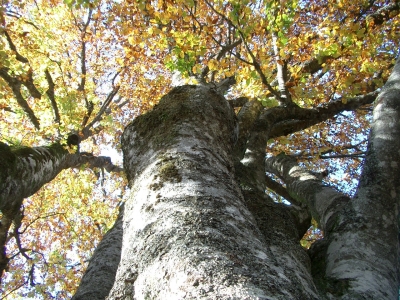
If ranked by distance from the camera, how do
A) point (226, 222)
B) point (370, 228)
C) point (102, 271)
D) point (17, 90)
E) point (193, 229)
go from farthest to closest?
1. point (17, 90)
2. point (102, 271)
3. point (370, 228)
4. point (226, 222)
5. point (193, 229)

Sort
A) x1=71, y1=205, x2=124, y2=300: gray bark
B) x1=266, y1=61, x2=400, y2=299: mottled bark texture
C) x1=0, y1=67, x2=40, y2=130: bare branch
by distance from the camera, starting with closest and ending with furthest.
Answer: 1. x1=266, y1=61, x2=400, y2=299: mottled bark texture
2. x1=71, y1=205, x2=124, y2=300: gray bark
3. x1=0, y1=67, x2=40, y2=130: bare branch

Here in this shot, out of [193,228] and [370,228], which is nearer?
[193,228]

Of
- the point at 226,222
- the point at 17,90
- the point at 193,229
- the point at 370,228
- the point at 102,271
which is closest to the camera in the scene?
the point at 193,229

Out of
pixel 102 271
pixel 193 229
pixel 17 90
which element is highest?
pixel 17 90

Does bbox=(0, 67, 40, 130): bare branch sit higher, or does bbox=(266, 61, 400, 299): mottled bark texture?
bbox=(0, 67, 40, 130): bare branch

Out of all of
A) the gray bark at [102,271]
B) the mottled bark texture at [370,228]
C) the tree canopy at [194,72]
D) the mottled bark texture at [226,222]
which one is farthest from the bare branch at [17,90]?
the mottled bark texture at [370,228]

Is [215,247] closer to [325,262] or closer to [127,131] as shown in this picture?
[325,262]

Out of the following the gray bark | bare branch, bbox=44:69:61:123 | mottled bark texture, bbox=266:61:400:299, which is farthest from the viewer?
bare branch, bbox=44:69:61:123

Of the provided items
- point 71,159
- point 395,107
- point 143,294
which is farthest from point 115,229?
point 71,159

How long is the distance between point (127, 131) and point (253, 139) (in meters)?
1.91

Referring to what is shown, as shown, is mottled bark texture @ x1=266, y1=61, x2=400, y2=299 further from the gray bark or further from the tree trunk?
the gray bark

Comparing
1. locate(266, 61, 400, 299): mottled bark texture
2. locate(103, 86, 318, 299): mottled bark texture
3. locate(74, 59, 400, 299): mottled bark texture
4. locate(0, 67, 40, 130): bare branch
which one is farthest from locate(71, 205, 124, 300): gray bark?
locate(0, 67, 40, 130): bare branch

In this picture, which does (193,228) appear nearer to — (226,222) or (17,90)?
(226,222)

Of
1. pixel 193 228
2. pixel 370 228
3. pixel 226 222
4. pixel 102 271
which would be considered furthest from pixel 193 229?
pixel 102 271
